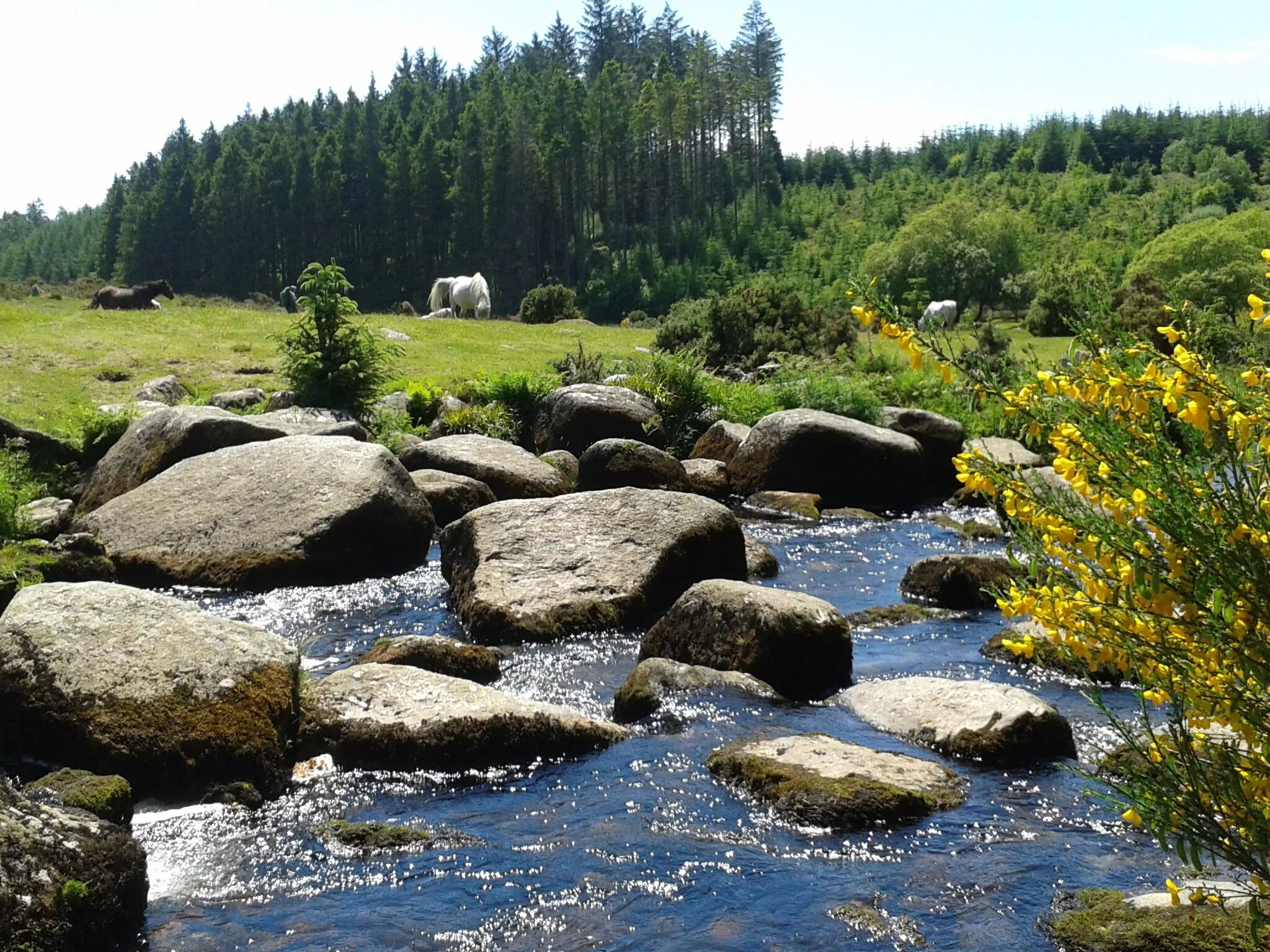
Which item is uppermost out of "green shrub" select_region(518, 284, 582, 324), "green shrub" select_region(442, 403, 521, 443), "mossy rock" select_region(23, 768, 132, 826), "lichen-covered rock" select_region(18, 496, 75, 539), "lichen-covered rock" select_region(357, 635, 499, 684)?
"green shrub" select_region(518, 284, 582, 324)

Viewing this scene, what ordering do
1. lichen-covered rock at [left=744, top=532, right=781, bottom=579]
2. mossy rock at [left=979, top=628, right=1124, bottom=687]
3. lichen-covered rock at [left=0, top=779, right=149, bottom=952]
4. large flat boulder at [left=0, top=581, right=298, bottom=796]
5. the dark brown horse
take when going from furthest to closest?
the dark brown horse → lichen-covered rock at [left=744, top=532, right=781, bottom=579] → mossy rock at [left=979, top=628, right=1124, bottom=687] → large flat boulder at [left=0, top=581, right=298, bottom=796] → lichen-covered rock at [left=0, top=779, right=149, bottom=952]

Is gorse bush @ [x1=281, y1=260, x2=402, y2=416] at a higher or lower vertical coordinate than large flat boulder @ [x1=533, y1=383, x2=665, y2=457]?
higher

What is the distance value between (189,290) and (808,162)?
66.4 meters

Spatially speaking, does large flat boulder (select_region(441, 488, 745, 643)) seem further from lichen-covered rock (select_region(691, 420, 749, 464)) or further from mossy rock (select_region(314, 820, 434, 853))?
lichen-covered rock (select_region(691, 420, 749, 464))

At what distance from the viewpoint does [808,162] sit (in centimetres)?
13250

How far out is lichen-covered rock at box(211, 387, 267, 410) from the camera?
23438 millimetres

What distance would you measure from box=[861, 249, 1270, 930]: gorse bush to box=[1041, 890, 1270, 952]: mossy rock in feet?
5.25

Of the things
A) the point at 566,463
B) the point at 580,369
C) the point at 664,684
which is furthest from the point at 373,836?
the point at 580,369

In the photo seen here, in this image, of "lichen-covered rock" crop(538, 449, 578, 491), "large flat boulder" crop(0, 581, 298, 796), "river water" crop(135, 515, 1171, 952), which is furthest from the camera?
"lichen-covered rock" crop(538, 449, 578, 491)

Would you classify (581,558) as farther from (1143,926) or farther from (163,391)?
(163,391)

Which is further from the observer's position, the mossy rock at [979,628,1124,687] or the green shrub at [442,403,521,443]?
the green shrub at [442,403,521,443]

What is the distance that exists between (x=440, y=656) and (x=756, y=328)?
25.1 m

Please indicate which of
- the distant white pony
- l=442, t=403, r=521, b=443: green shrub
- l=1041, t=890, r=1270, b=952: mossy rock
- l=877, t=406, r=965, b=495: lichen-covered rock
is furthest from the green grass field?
l=1041, t=890, r=1270, b=952: mossy rock

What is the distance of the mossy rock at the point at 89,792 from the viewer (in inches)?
298
